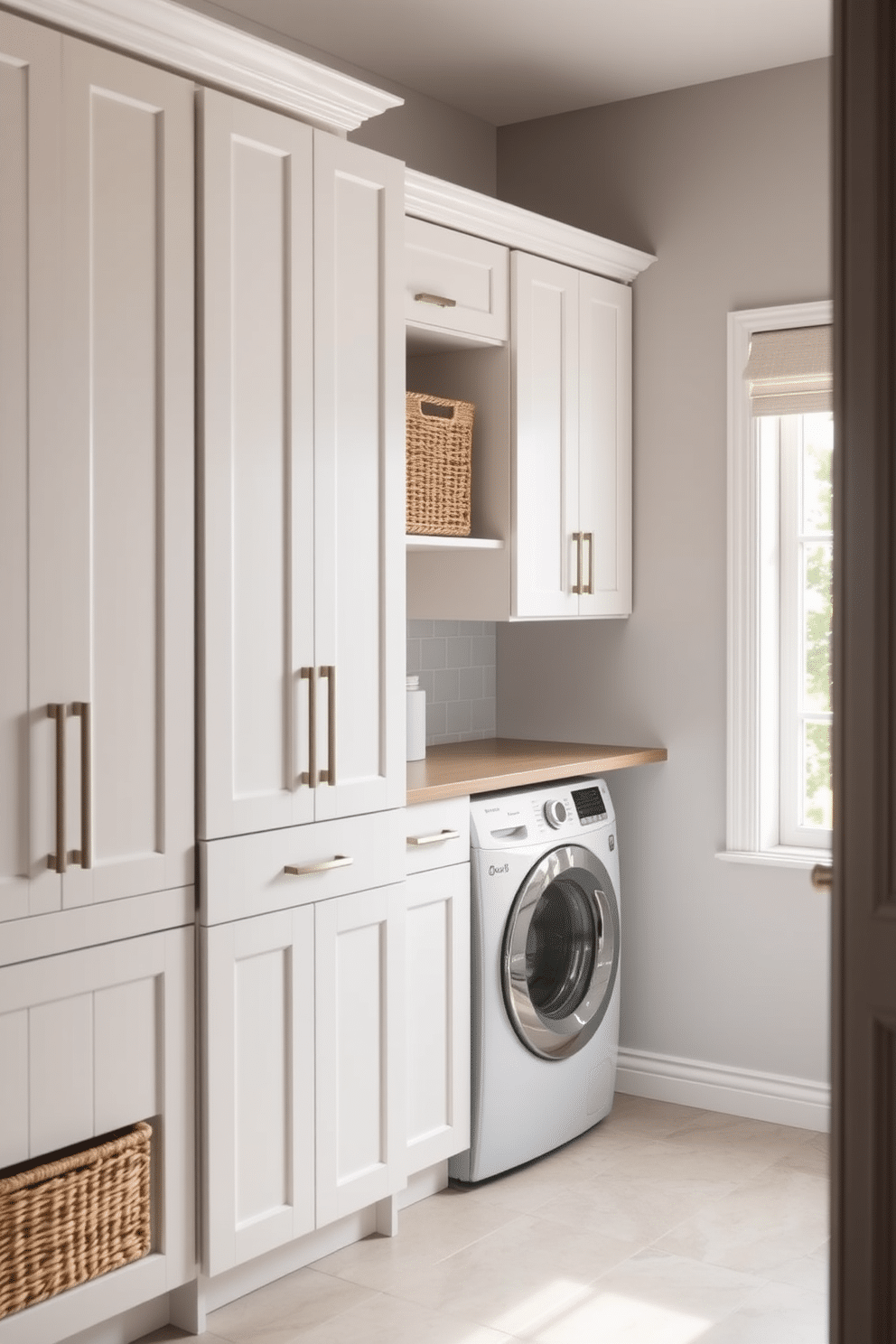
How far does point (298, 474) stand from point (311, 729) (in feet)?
1.65

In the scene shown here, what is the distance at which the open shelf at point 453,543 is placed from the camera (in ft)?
11.0

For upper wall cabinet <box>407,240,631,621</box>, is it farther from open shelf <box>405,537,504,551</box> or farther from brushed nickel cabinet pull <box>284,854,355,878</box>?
brushed nickel cabinet pull <box>284,854,355,878</box>

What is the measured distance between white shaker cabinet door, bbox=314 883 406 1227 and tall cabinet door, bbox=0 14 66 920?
29.0 inches

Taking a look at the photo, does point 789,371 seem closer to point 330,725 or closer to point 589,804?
point 589,804

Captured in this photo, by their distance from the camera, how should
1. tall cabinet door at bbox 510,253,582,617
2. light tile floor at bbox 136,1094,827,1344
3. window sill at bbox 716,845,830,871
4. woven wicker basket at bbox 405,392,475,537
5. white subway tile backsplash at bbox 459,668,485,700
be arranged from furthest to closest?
1. white subway tile backsplash at bbox 459,668,485,700
2. window sill at bbox 716,845,830,871
3. tall cabinet door at bbox 510,253,582,617
4. woven wicker basket at bbox 405,392,475,537
5. light tile floor at bbox 136,1094,827,1344

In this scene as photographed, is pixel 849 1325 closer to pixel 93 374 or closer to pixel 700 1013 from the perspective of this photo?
pixel 93 374

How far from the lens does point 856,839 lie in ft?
5.68

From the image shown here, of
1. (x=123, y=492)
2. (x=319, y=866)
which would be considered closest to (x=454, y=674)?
(x=319, y=866)

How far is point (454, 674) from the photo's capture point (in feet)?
14.0

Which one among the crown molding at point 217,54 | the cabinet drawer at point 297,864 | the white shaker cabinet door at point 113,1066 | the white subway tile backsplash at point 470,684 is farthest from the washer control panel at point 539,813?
the crown molding at point 217,54

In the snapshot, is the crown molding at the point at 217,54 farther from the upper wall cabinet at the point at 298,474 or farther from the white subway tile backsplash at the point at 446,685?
the white subway tile backsplash at the point at 446,685

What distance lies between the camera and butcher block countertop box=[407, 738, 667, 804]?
328cm

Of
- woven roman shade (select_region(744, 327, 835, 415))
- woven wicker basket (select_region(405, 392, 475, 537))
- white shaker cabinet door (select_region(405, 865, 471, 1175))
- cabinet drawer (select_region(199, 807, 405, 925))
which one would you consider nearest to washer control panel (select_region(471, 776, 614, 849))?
white shaker cabinet door (select_region(405, 865, 471, 1175))

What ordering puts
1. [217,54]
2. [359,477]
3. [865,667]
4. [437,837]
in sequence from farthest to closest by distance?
[437,837]
[359,477]
[217,54]
[865,667]
